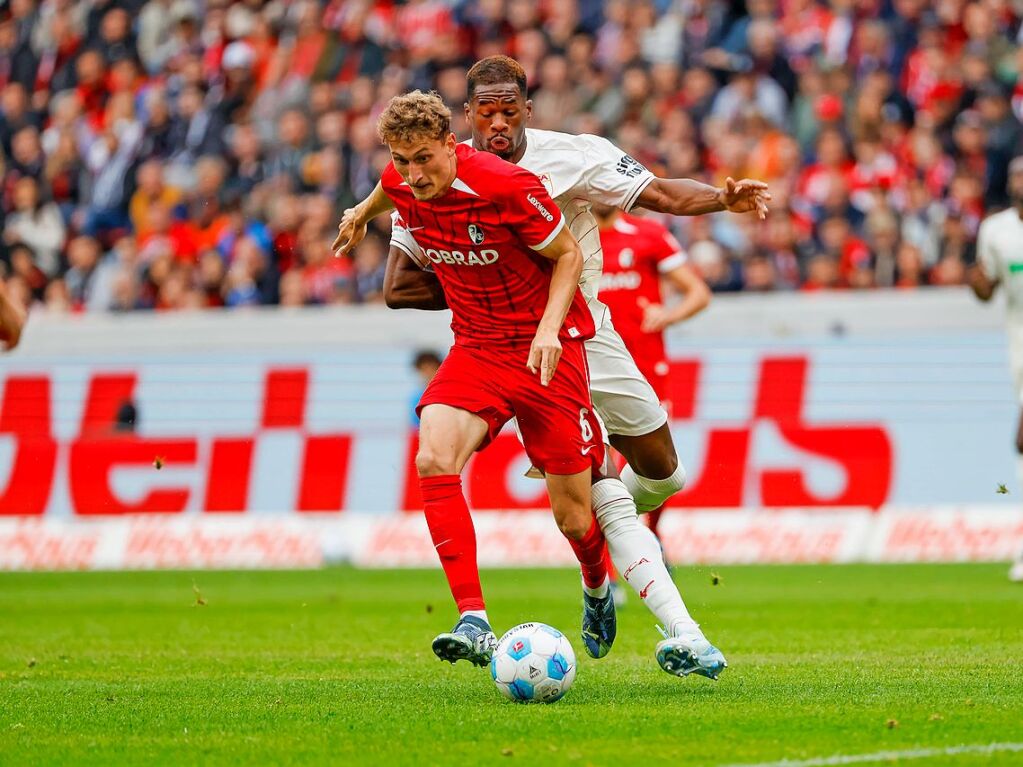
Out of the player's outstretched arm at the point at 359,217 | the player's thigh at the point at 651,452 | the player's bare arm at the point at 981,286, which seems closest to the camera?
the player's outstretched arm at the point at 359,217

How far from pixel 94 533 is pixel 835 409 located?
6833 millimetres

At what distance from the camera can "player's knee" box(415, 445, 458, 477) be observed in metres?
7.35

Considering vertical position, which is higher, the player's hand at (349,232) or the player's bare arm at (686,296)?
the player's hand at (349,232)

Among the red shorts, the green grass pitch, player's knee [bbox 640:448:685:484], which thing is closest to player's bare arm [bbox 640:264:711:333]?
the green grass pitch

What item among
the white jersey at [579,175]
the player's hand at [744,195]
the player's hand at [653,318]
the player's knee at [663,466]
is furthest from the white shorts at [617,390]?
the player's hand at [653,318]

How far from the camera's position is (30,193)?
837 inches

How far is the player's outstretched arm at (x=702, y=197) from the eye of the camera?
7402mm

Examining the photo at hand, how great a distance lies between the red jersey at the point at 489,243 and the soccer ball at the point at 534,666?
1306 mm

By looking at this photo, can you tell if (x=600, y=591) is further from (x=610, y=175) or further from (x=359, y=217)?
(x=359, y=217)

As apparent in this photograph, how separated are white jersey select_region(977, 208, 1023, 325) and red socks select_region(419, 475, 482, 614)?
6827 mm

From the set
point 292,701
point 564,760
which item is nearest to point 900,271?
point 292,701

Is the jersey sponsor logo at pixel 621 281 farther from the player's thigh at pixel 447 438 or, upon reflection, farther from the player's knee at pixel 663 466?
the player's thigh at pixel 447 438

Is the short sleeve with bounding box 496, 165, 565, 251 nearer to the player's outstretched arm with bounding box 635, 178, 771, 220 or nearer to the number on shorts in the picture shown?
the player's outstretched arm with bounding box 635, 178, 771, 220

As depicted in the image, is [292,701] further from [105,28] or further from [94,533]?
[105,28]
